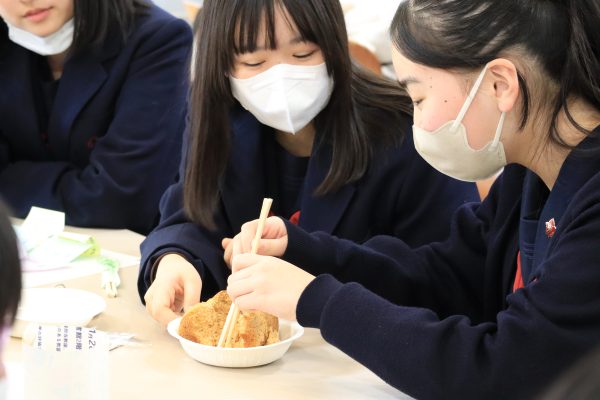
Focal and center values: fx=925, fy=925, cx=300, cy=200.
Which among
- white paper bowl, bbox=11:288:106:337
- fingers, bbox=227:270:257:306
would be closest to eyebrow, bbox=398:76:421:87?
fingers, bbox=227:270:257:306

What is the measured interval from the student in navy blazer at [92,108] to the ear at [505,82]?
1219mm

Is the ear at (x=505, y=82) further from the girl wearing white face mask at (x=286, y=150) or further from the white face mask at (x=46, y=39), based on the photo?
the white face mask at (x=46, y=39)

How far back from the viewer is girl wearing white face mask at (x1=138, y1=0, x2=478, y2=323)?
1594 millimetres

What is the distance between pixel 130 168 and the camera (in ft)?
7.40

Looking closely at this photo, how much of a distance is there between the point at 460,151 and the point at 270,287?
32 centimetres

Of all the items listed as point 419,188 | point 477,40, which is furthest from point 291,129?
point 477,40

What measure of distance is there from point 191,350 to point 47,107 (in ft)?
4.01

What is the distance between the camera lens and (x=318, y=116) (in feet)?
5.84

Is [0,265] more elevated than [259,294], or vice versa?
[0,265]

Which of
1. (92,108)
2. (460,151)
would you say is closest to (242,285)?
(460,151)

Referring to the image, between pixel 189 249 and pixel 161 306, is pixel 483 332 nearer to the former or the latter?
pixel 161 306

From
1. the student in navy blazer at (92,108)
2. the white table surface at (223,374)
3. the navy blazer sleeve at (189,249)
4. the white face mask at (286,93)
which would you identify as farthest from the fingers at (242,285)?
the student in navy blazer at (92,108)

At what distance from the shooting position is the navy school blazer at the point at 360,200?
5.69 ft

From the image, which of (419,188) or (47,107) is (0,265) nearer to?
(419,188)
